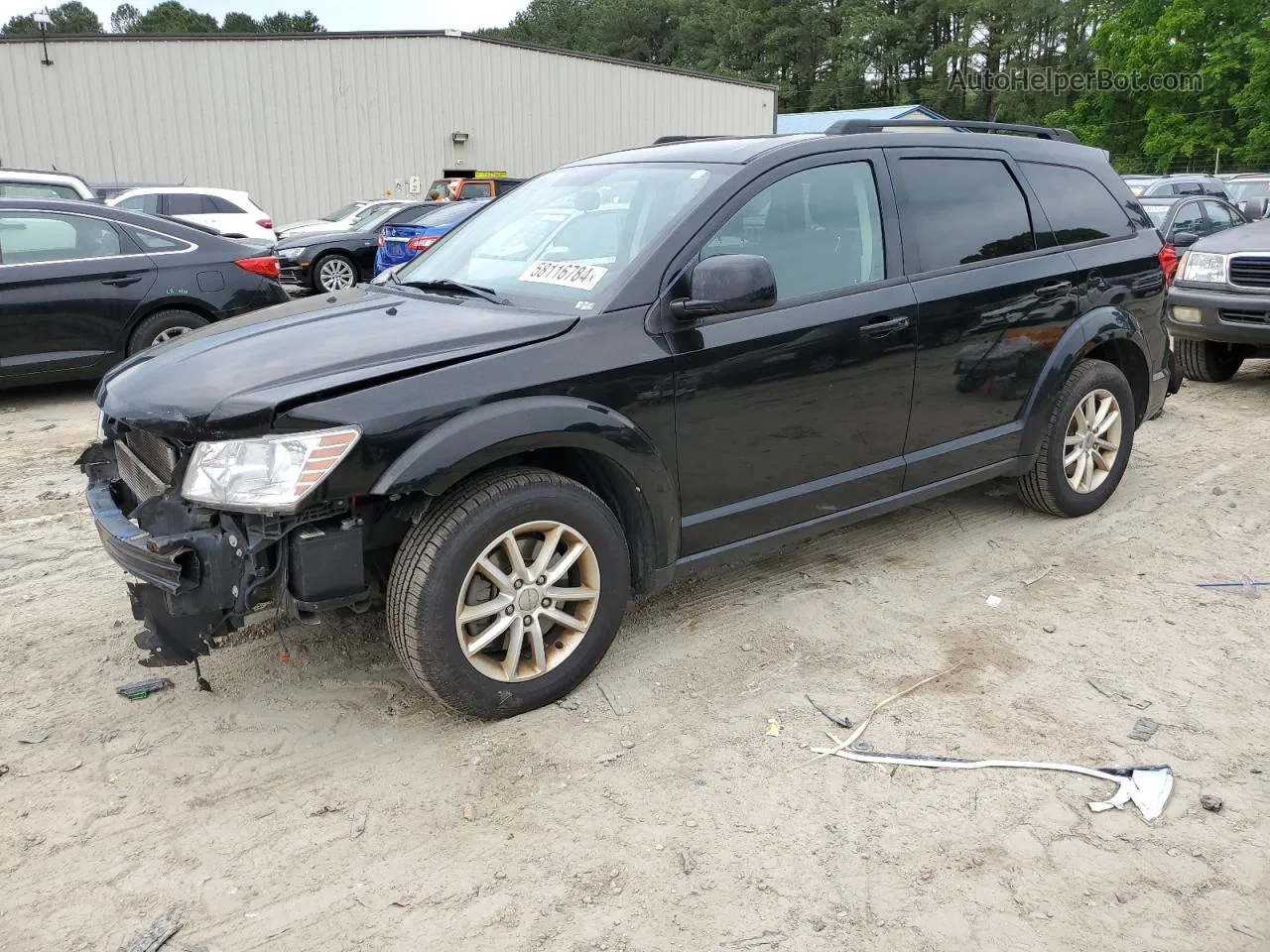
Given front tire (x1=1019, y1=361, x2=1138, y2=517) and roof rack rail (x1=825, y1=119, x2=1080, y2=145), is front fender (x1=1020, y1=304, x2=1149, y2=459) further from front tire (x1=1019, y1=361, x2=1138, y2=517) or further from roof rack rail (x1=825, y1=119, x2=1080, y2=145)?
roof rack rail (x1=825, y1=119, x2=1080, y2=145)

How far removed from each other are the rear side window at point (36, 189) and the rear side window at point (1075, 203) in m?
9.82

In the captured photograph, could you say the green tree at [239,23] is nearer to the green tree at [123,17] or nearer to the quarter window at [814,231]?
the green tree at [123,17]

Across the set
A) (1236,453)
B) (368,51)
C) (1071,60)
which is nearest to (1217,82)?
(1071,60)

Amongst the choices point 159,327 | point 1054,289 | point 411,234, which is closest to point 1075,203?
point 1054,289

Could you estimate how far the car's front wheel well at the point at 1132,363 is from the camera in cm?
505

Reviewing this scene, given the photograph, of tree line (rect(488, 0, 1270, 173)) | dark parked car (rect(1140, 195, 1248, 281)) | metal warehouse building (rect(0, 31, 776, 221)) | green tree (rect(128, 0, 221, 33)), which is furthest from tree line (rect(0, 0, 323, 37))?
dark parked car (rect(1140, 195, 1248, 281))

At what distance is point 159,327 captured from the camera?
7867 millimetres

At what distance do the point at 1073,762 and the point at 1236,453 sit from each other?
4.22 meters

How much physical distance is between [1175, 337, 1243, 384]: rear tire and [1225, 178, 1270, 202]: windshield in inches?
596

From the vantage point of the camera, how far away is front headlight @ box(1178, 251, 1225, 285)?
7.97 meters

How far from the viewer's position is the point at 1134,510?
5.27 metres

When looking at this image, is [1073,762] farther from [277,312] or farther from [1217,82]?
[1217,82]

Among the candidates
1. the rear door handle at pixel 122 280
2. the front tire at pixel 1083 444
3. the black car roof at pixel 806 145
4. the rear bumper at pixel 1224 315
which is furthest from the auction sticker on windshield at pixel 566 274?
the rear bumper at pixel 1224 315

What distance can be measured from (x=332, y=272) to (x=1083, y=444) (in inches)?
485
